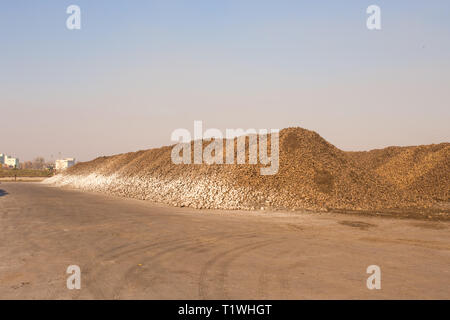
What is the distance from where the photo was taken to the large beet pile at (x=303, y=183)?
19.8 metres

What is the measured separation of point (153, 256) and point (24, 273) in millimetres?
2926

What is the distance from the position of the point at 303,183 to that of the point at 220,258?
13590 millimetres

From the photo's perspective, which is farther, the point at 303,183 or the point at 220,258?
the point at 303,183

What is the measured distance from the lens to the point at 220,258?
8328 millimetres

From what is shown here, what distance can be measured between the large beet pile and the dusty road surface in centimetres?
513

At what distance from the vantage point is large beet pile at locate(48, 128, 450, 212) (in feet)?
64.9

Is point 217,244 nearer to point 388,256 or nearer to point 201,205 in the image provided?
→ point 388,256

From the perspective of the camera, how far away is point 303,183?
20.8 m

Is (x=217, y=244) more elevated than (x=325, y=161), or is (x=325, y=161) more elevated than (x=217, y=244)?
(x=325, y=161)

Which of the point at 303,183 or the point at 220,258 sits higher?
the point at 303,183

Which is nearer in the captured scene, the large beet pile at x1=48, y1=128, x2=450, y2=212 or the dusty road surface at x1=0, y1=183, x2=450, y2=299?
the dusty road surface at x1=0, y1=183, x2=450, y2=299

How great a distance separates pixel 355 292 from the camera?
19.7 ft
